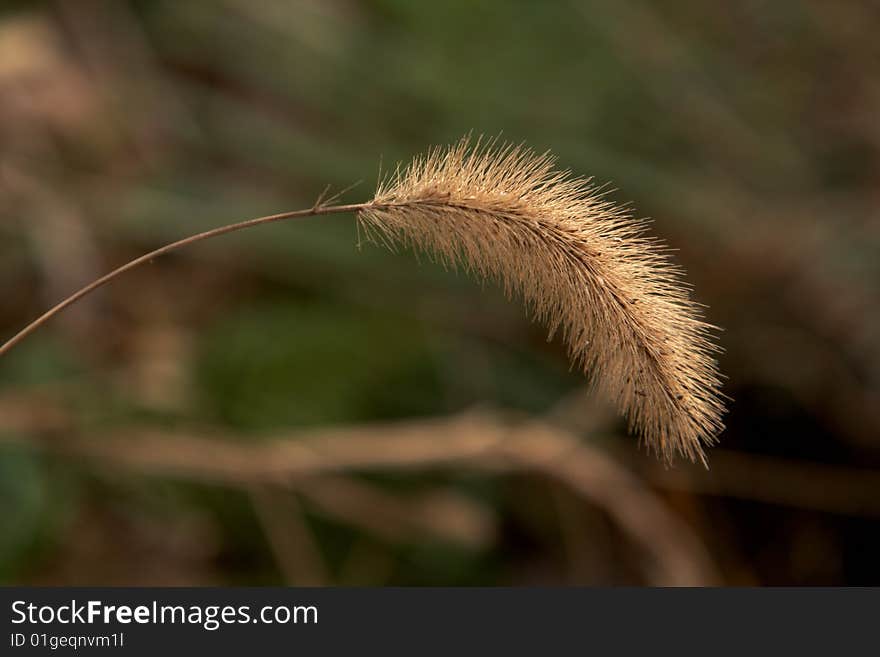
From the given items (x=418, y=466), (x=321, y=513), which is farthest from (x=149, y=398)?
(x=418, y=466)

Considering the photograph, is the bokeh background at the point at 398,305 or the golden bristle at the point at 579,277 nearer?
the golden bristle at the point at 579,277

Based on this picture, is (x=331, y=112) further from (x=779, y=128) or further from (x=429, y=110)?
(x=779, y=128)

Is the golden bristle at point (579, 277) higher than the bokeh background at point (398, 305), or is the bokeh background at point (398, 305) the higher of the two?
the bokeh background at point (398, 305)

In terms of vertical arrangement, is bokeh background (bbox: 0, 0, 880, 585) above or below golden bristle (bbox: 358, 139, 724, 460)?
above

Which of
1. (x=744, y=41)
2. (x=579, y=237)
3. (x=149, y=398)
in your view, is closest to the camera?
(x=579, y=237)

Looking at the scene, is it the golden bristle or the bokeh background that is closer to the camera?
the golden bristle

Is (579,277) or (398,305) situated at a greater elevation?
(398,305)

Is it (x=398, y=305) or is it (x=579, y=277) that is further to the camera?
(x=398, y=305)

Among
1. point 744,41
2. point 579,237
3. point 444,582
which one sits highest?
point 744,41
